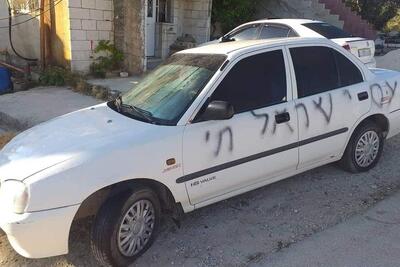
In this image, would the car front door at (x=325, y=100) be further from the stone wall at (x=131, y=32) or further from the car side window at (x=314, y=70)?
the stone wall at (x=131, y=32)

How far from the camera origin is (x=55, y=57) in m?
10.3

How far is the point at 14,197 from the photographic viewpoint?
112 inches

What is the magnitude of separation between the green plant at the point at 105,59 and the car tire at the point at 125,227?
7.20 meters

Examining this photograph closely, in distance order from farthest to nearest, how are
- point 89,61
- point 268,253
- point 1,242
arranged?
1. point 89,61
2. point 1,242
3. point 268,253

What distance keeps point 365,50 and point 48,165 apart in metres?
7.78

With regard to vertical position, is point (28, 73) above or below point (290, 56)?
below

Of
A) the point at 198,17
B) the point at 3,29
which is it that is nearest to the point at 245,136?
the point at 198,17

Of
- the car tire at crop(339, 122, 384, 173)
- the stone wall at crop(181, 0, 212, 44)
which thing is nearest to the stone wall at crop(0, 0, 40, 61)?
the stone wall at crop(181, 0, 212, 44)

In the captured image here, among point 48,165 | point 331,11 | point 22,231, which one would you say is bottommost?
point 22,231

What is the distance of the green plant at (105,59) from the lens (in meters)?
9.99

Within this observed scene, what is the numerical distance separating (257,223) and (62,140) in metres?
1.86

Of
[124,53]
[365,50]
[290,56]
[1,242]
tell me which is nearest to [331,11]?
[365,50]

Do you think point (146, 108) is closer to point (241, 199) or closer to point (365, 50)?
point (241, 199)

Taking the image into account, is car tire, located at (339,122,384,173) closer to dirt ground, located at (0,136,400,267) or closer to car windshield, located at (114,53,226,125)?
dirt ground, located at (0,136,400,267)
